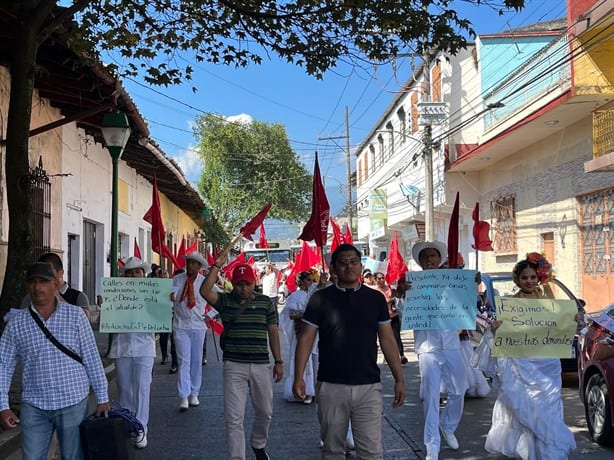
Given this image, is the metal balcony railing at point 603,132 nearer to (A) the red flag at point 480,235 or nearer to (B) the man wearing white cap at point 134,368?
(A) the red flag at point 480,235

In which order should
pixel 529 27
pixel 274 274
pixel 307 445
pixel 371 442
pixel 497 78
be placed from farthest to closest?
pixel 529 27 < pixel 497 78 < pixel 274 274 < pixel 307 445 < pixel 371 442

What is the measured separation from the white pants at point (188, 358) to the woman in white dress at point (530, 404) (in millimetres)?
3826

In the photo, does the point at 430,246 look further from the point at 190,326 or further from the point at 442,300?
the point at 190,326

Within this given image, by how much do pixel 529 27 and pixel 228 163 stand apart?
74.4 feet

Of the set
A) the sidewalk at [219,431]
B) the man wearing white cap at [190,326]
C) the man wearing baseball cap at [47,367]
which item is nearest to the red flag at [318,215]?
the man wearing white cap at [190,326]

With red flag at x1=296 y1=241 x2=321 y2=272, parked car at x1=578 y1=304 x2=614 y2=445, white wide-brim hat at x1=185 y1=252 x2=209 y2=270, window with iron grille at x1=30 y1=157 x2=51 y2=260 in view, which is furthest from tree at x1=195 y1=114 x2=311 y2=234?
parked car at x1=578 y1=304 x2=614 y2=445

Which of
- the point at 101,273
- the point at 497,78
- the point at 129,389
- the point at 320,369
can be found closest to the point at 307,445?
the point at 129,389

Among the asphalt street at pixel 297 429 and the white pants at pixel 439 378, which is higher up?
the white pants at pixel 439 378

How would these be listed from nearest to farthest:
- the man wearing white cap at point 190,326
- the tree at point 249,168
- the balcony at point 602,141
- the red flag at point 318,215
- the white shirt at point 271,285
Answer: the red flag at point 318,215 → the man wearing white cap at point 190,326 → the balcony at point 602,141 → the white shirt at point 271,285 → the tree at point 249,168

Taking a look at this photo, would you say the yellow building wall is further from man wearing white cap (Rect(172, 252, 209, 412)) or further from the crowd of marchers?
man wearing white cap (Rect(172, 252, 209, 412))

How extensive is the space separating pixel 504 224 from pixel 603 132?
8.29 metres

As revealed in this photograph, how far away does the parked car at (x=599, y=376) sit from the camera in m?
6.13

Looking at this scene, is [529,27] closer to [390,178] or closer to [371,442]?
[390,178]

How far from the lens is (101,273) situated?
56.6 feet
